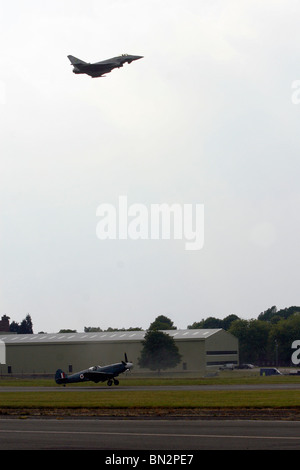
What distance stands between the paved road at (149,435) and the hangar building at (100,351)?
79.1 m

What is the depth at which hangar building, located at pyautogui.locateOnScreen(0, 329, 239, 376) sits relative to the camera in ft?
362

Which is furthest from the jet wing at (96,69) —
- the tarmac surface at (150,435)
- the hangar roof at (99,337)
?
the hangar roof at (99,337)

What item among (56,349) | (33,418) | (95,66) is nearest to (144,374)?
(56,349)

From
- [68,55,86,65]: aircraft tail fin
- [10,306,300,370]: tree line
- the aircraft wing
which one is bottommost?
[10,306,300,370]: tree line

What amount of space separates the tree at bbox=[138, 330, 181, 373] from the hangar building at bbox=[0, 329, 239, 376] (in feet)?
5.18

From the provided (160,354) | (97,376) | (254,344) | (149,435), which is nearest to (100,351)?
(160,354)

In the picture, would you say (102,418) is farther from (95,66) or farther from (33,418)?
(95,66)

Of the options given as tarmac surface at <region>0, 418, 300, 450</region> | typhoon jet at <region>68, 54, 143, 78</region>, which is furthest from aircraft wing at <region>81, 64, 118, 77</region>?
tarmac surface at <region>0, 418, 300, 450</region>

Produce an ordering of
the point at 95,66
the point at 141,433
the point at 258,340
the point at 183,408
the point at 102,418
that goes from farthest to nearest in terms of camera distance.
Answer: the point at 258,340
the point at 95,66
the point at 183,408
the point at 102,418
the point at 141,433

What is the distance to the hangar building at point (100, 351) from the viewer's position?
11038 centimetres

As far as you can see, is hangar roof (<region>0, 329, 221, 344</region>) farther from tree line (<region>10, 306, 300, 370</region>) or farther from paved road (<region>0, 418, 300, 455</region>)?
paved road (<region>0, 418, 300, 455</region>)

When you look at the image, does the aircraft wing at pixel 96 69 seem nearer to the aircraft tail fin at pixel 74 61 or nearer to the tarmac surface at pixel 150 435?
the aircraft tail fin at pixel 74 61
